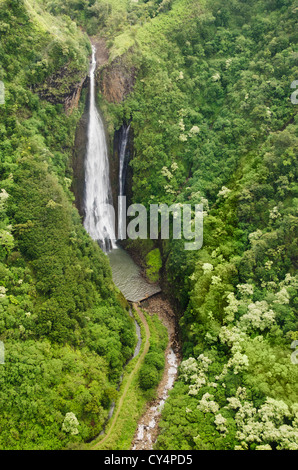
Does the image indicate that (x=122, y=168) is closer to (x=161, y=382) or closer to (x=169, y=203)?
(x=169, y=203)

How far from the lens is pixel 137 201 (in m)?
44.5

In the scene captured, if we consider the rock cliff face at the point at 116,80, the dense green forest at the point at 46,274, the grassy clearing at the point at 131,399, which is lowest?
the grassy clearing at the point at 131,399

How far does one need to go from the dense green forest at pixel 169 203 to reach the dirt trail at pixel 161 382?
4.11 feet

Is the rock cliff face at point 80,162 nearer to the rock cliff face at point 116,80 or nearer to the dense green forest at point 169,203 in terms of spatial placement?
the dense green forest at point 169,203

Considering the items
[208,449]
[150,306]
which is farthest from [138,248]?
[208,449]

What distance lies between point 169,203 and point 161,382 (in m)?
17.5

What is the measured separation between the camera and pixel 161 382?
3297 centimetres

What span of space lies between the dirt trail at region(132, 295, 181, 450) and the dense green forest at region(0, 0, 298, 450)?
1253 mm

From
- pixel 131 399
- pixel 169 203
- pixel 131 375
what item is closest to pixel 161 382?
pixel 131 375

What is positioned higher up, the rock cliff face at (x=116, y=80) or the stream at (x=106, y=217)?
the rock cliff face at (x=116, y=80)

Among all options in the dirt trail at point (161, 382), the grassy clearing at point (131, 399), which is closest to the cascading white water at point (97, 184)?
the dirt trail at point (161, 382)

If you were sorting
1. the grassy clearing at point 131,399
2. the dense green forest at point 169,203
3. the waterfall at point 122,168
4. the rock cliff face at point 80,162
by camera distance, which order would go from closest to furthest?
the dense green forest at point 169,203 → the grassy clearing at point 131,399 → the rock cliff face at point 80,162 → the waterfall at point 122,168

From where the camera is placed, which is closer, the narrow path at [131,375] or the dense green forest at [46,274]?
the dense green forest at [46,274]

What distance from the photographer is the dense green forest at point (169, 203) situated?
2716 cm
